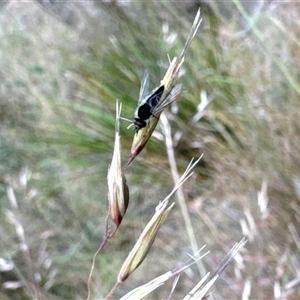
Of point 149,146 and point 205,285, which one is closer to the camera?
point 205,285

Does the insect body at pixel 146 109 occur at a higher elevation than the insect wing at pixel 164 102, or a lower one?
lower

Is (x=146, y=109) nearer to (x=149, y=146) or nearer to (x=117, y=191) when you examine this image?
(x=117, y=191)

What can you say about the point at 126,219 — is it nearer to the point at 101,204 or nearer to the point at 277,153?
the point at 101,204

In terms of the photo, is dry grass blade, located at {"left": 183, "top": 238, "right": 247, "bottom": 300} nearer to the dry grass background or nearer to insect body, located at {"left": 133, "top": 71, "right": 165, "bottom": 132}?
insect body, located at {"left": 133, "top": 71, "right": 165, "bottom": 132}

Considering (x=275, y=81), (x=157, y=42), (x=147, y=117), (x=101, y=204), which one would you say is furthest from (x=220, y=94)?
(x=147, y=117)

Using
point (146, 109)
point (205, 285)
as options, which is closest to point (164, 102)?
point (146, 109)

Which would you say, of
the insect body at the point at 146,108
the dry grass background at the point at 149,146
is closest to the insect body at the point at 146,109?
the insect body at the point at 146,108

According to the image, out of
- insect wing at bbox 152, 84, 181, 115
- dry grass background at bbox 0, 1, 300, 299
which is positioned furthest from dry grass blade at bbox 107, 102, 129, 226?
dry grass background at bbox 0, 1, 300, 299

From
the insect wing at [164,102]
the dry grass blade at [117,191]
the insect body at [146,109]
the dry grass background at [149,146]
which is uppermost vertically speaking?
the insect wing at [164,102]

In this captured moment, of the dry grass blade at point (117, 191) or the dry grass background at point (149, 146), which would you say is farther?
the dry grass background at point (149, 146)

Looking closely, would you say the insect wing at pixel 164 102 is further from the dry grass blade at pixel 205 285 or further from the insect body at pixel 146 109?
the dry grass blade at pixel 205 285
